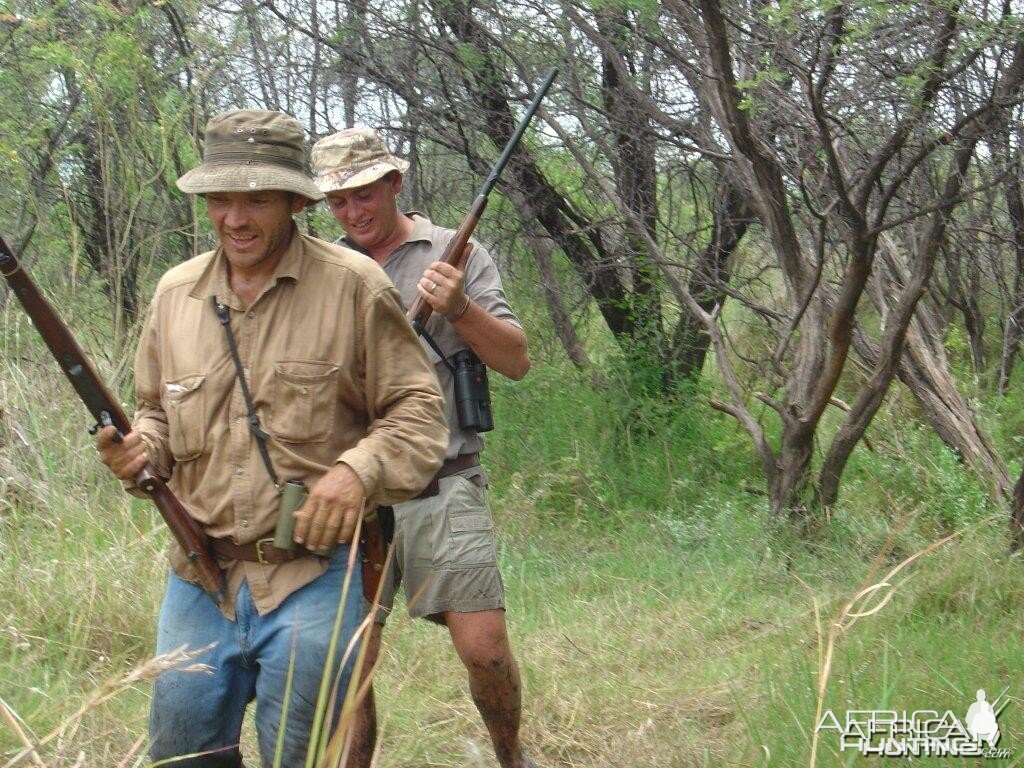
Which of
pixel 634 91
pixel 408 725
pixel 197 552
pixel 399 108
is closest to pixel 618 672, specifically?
pixel 408 725

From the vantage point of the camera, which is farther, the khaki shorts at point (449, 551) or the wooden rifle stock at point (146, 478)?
the khaki shorts at point (449, 551)

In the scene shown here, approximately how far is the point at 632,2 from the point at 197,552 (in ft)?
15.1

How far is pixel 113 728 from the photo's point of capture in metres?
4.11

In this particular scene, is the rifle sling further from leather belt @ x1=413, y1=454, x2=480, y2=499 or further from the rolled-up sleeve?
leather belt @ x1=413, y1=454, x2=480, y2=499

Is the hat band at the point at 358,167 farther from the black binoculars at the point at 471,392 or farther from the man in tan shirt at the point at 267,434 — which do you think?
the man in tan shirt at the point at 267,434

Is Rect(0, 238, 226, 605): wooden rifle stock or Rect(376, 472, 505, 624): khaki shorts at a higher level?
Rect(0, 238, 226, 605): wooden rifle stock

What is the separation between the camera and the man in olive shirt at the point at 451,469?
378cm

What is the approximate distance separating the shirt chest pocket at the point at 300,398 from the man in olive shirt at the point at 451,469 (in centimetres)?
92

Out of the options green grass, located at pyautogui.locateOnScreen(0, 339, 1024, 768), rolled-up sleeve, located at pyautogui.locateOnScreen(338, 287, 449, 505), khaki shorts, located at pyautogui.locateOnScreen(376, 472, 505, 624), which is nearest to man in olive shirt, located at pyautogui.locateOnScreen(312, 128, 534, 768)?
khaki shorts, located at pyautogui.locateOnScreen(376, 472, 505, 624)

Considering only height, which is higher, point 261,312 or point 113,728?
A: point 261,312

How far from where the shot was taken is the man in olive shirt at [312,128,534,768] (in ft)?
12.4

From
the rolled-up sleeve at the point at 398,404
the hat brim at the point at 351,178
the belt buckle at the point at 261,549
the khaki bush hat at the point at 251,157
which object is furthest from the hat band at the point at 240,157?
the hat brim at the point at 351,178

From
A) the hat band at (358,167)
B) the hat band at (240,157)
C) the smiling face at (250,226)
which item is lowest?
the smiling face at (250,226)

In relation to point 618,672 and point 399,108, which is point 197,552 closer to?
point 618,672
